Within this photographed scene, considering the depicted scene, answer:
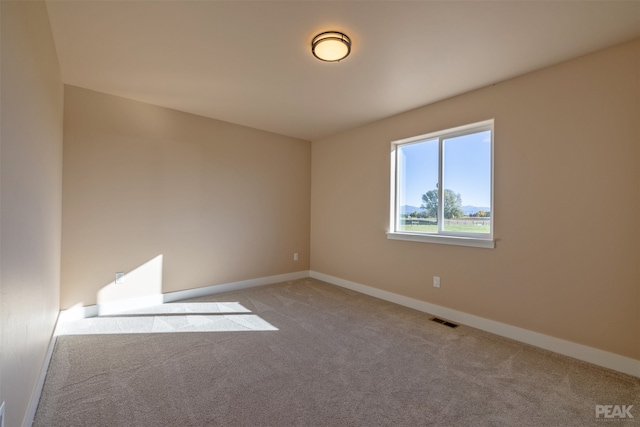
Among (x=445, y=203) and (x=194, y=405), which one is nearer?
(x=194, y=405)

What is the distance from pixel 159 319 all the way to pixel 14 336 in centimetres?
184

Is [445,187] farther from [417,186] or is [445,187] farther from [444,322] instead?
[444,322]

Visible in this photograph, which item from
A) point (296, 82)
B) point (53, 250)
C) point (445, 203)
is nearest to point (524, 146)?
point (445, 203)

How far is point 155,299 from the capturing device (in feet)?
11.2

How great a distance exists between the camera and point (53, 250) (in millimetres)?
2344

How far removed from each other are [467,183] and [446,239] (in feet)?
2.15

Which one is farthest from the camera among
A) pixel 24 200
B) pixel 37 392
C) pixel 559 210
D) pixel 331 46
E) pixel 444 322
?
pixel 444 322

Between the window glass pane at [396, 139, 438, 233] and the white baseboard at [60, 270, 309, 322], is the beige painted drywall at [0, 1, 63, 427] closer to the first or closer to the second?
the white baseboard at [60, 270, 309, 322]

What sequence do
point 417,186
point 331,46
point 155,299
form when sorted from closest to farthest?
1. point 331,46
2. point 155,299
3. point 417,186

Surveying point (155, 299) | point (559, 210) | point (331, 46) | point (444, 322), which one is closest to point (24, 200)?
point (331, 46)

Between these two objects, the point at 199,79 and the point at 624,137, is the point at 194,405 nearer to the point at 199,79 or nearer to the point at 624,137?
the point at 199,79

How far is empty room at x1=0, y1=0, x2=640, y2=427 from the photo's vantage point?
167 centimetres

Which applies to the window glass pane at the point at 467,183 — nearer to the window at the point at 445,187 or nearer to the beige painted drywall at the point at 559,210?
the window at the point at 445,187

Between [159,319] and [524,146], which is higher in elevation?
[524,146]
